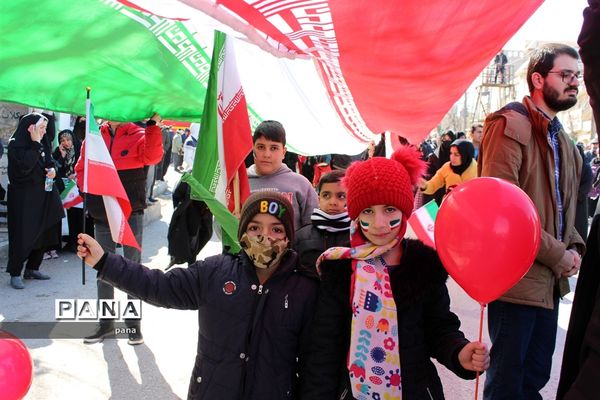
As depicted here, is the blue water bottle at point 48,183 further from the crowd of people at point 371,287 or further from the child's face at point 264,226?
the child's face at point 264,226

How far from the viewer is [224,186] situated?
2977mm

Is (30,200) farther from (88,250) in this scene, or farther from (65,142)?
(88,250)

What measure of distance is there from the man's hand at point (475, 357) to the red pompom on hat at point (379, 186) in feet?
2.07

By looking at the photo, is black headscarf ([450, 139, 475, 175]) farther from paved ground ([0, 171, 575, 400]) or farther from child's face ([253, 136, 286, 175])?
child's face ([253, 136, 286, 175])

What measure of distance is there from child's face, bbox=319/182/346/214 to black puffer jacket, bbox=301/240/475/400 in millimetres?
902

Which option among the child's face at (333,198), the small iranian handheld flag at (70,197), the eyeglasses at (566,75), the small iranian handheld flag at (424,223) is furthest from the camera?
the small iranian handheld flag at (70,197)

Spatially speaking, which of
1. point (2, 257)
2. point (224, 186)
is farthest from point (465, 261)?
point (2, 257)

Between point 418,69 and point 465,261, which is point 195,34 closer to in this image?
point 418,69

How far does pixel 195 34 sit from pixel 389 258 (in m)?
1.64

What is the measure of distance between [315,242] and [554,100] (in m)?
1.49

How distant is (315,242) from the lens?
3.14 meters

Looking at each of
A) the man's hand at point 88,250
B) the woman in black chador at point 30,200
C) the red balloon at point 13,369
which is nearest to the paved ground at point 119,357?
the woman in black chador at point 30,200

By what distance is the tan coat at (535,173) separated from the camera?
285 centimetres

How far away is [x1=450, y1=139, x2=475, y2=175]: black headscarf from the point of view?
7.08 m
